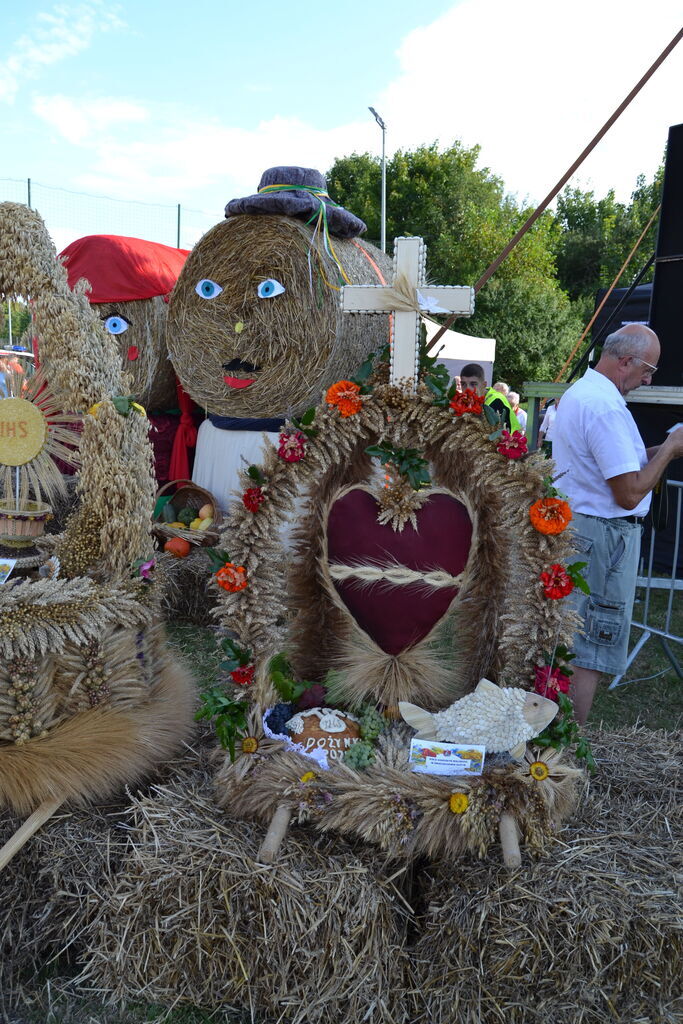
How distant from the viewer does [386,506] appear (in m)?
2.16

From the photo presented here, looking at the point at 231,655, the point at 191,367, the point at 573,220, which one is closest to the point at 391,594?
the point at 231,655

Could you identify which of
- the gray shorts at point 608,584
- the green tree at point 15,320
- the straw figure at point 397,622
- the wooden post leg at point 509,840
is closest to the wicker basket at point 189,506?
the green tree at point 15,320

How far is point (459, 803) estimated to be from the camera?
5.67ft

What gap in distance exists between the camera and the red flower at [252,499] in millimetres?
1985

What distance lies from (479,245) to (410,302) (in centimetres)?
2159

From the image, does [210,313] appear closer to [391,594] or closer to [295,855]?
[391,594]

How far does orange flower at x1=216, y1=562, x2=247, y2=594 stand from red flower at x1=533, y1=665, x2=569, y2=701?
2.73 ft

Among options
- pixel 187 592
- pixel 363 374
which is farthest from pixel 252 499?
pixel 187 592

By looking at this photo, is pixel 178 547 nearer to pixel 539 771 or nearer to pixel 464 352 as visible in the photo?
pixel 539 771

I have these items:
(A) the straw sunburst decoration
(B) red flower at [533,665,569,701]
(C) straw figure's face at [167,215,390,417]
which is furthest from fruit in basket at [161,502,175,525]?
(B) red flower at [533,665,569,701]

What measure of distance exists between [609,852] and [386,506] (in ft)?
3.60

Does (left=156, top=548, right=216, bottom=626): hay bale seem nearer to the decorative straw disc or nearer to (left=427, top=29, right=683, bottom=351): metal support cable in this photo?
the decorative straw disc

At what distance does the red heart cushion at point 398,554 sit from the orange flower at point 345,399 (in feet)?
0.95

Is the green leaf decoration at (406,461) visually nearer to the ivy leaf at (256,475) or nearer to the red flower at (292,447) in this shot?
the red flower at (292,447)
